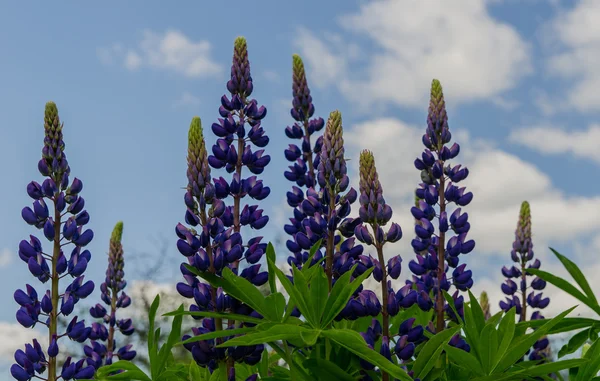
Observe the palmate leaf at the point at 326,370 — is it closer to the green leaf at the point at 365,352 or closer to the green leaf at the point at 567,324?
the green leaf at the point at 365,352

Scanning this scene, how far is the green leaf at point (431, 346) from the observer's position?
2.98 metres

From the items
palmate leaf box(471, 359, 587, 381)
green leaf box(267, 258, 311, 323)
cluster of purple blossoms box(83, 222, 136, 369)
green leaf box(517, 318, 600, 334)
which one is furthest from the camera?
cluster of purple blossoms box(83, 222, 136, 369)

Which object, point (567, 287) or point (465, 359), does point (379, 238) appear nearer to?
point (465, 359)

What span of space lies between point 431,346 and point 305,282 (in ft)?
1.89

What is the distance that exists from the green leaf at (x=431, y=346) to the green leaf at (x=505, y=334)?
0.21m

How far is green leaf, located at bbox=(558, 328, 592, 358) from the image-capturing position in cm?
387

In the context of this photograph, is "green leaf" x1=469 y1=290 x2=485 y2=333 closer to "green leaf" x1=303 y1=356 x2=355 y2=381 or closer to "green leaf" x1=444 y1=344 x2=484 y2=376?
"green leaf" x1=444 y1=344 x2=484 y2=376

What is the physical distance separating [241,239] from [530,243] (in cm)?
325

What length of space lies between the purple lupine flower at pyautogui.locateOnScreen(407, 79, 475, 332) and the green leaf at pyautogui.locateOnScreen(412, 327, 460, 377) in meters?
0.74

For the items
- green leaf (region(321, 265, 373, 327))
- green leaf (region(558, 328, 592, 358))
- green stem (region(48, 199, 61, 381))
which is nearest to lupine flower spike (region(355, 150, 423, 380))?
green leaf (region(321, 265, 373, 327))

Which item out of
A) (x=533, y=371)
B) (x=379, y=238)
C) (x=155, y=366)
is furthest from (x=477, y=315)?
(x=155, y=366)

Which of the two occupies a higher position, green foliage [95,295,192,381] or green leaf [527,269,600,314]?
green leaf [527,269,600,314]

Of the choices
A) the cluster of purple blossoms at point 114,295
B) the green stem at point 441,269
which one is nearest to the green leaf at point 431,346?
the green stem at point 441,269

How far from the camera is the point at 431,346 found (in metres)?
3.00
